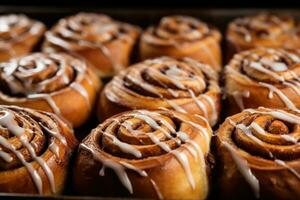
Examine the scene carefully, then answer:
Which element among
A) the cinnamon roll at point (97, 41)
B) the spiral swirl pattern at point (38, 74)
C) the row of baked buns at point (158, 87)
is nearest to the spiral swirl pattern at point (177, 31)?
the cinnamon roll at point (97, 41)

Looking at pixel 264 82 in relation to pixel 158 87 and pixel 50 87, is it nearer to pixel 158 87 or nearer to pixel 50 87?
pixel 158 87

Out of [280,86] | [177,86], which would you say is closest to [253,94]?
[280,86]

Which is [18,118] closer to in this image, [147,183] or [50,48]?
[147,183]

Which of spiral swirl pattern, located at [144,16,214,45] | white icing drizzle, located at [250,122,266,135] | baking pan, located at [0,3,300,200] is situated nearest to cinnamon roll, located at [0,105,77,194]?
white icing drizzle, located at [250,122,266,135]

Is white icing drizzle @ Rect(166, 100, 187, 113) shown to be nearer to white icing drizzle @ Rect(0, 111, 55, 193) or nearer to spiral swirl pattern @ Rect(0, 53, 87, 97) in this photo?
spiral swirl pattern @ Rect(0, 53, 87, 97)

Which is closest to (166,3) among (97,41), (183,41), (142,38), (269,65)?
(142,38)

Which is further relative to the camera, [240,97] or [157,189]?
[240,97]

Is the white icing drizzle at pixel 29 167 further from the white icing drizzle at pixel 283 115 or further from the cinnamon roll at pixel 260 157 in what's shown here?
the white icing drizzle at pixel 283 115
